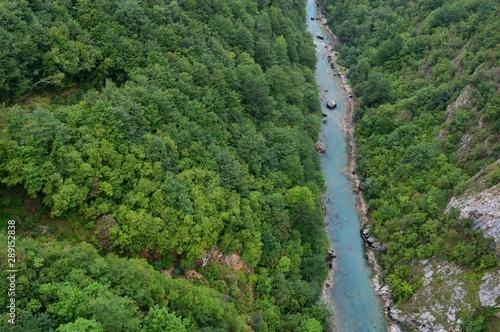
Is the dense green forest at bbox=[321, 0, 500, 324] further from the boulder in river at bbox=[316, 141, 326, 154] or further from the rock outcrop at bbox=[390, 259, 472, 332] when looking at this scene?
the boulder in river at bbox=[316, 141, 326, 154]

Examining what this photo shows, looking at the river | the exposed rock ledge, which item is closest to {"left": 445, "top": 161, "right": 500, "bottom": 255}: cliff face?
the exposed rock ledge

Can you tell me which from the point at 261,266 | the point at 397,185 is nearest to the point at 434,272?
the point at 397,185

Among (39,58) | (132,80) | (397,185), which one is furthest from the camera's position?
(397,185)

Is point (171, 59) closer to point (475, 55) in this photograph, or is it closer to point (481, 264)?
point (481, 264)

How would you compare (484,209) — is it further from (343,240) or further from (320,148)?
(320,148)

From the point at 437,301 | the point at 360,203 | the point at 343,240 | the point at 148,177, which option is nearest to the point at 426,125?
the point at 360,203

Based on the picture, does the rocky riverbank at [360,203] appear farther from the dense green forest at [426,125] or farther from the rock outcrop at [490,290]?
the rock outcrop at [490,290]
